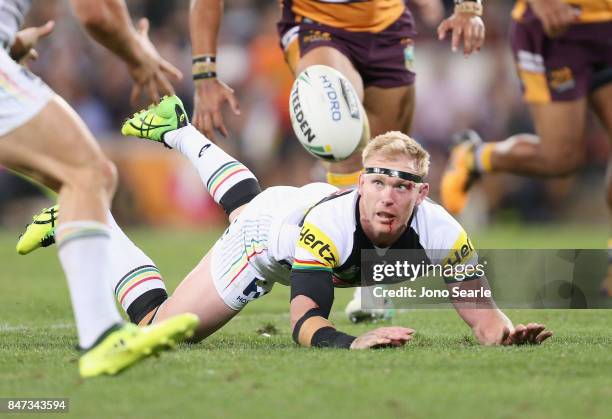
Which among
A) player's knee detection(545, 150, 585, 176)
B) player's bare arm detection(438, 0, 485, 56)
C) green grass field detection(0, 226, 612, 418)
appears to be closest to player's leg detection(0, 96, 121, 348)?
green grass field detection(0, 226, 612, 418)

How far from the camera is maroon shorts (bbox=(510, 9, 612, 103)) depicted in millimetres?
8328

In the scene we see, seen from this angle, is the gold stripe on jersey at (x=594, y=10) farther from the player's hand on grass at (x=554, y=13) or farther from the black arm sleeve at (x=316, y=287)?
the black arm sleeve at (x=316, y=287)

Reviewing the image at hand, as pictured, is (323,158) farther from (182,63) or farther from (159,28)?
(159,28)

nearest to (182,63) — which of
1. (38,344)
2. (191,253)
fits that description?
(191,253)

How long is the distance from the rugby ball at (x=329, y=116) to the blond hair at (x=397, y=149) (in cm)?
107

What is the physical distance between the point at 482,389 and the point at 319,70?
302 cm

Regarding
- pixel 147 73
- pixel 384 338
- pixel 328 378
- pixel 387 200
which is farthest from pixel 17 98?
pixel 384 338

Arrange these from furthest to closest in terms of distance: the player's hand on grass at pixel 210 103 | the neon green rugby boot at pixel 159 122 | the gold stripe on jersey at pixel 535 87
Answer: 1. the gold stripe on jersey at pixel 535 87
2. the player's hand on grass at pixel 210 103
3. the neon green rugby boot at pixel 159 122

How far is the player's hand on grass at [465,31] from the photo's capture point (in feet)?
21.5

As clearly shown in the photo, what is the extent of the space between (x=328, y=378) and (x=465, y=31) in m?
2.84

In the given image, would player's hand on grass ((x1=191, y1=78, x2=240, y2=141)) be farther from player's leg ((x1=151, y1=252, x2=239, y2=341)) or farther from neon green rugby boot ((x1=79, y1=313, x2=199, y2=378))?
neon green rugby boot ((x1=79, y1=313, x2=199, y2=378))

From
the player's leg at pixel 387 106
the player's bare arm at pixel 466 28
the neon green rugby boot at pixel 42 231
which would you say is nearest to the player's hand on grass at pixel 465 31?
the player's bare arm at pixel 466 28

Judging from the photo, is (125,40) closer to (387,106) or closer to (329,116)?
(329,116)

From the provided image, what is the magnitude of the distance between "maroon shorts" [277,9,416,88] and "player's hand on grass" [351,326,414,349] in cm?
254
